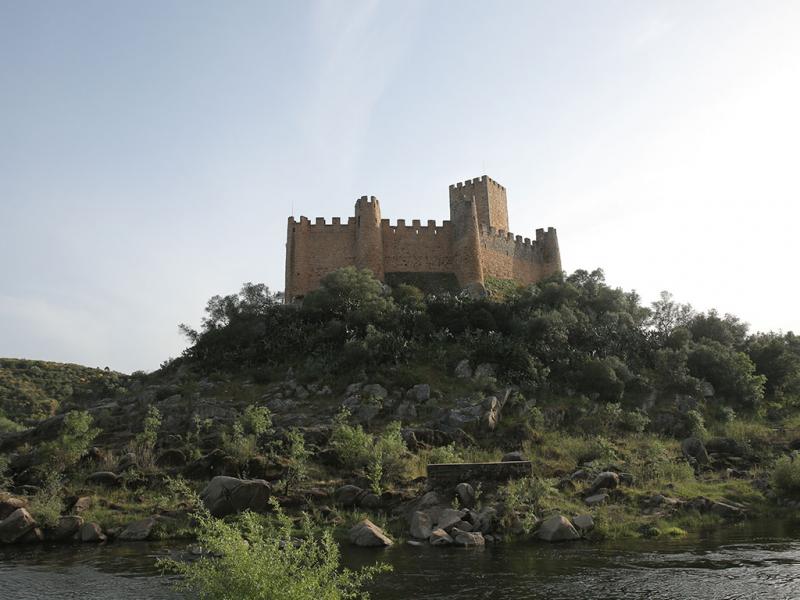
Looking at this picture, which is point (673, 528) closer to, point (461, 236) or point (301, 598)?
point (301, 598)

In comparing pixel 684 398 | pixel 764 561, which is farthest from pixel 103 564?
pixel 684 398

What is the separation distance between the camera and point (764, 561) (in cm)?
1195

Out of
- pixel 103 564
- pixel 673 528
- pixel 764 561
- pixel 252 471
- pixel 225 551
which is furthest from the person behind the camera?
pixel 252 471

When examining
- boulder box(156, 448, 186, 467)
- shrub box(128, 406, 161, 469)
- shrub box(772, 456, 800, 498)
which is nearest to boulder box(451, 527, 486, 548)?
shrub box(772, 456, 800, 498)

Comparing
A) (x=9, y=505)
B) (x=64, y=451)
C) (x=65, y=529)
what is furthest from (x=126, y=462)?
(x=65, y=529)

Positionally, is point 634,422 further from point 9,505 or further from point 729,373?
point 9,505

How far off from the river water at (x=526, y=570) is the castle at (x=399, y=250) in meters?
28.8

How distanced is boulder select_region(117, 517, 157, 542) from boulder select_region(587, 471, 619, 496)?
12231 millimetres

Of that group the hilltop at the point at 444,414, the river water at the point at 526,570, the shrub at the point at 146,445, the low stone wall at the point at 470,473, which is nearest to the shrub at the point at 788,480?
the hilltop at the point at 444,414

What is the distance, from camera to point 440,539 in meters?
14.6

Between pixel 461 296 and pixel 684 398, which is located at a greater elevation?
pixel 461 296

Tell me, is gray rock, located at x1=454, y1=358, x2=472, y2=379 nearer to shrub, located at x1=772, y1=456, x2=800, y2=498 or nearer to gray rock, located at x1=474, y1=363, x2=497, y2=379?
gray rock, located at x1=474, y1=363, x2=497, y2=379

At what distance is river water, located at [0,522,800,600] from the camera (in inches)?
407

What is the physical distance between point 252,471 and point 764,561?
46.5ft
